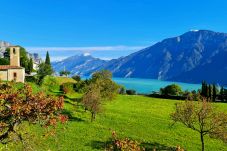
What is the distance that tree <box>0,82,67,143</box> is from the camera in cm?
1677

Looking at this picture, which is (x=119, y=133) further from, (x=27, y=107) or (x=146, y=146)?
(x=27, y=107)

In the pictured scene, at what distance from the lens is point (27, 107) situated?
16.7 m

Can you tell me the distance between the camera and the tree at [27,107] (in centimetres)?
1677

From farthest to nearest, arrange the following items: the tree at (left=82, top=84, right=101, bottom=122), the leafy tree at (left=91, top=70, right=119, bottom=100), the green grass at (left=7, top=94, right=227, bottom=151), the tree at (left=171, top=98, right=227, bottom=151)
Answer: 1. the leafy tree at (left=91, top=70, right=119, bottom=100)
2. the tree at (left=82, top=84, right=101, bottom=122)
3. the green grass at (left=7, top=94, right=227, bottom=151)
4. the tree at (left=171, top=98, right=227, bottom=151)

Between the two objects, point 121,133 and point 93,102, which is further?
point 93,102

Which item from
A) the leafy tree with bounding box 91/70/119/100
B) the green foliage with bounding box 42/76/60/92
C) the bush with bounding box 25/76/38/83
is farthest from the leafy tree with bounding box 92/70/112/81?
the bush with bounding box 25/76/38/83

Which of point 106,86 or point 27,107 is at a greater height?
point 106,86

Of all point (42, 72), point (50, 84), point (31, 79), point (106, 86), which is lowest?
point (106, 86)

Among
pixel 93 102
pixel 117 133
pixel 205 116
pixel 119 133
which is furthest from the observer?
pixel 93 102

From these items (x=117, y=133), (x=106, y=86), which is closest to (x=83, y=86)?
(x=106, y=86)

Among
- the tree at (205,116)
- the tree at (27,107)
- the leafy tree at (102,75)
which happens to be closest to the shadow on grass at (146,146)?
the tree at (205,116)

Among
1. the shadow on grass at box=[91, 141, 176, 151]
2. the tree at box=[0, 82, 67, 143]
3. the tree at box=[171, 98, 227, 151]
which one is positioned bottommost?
the shadow on grass at box=[91, 141, 176, 151]

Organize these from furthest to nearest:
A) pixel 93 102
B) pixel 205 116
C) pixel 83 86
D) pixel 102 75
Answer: pixel 83 86
pixel 102 75
pixel 93 102
pixel 205 116

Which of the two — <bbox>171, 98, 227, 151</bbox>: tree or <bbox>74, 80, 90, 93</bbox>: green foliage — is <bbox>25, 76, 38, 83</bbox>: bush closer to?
<bbox>74, 80, 90, 93</bbox>: green foliage
